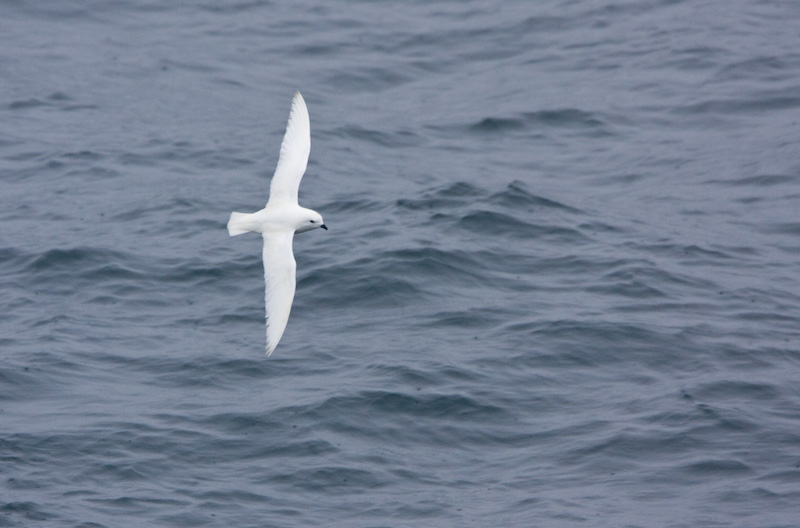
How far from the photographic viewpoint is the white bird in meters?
10.4

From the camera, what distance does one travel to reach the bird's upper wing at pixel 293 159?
11438 mm

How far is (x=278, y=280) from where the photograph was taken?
34.6ft

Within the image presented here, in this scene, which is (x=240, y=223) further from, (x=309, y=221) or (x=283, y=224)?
(x=309, y=221)

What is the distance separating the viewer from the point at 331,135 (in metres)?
17.2

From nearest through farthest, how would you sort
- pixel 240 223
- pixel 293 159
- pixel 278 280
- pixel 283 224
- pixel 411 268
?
pixel 278 280
pixel 240 223
pixel 283 224
pixel 293 159
pixel 411 268

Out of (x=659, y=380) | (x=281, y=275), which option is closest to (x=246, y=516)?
(x=281, y=275)

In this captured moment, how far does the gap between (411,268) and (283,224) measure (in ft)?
10.0

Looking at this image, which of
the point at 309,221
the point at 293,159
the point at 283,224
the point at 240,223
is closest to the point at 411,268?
the point at 293,159

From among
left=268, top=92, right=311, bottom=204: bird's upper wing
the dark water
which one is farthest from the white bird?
the dark water

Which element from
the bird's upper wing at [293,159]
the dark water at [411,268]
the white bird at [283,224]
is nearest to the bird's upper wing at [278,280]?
the white bird at [283,224]

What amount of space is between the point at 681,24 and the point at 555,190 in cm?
560

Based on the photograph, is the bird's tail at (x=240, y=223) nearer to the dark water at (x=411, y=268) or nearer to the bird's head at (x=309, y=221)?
the bird's head at (x=309, y=221)

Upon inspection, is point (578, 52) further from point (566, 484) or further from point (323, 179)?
point (566, 484)

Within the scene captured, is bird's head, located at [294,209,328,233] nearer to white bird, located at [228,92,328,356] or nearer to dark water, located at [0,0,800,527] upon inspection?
white bird, located at [228,92,328,356]
